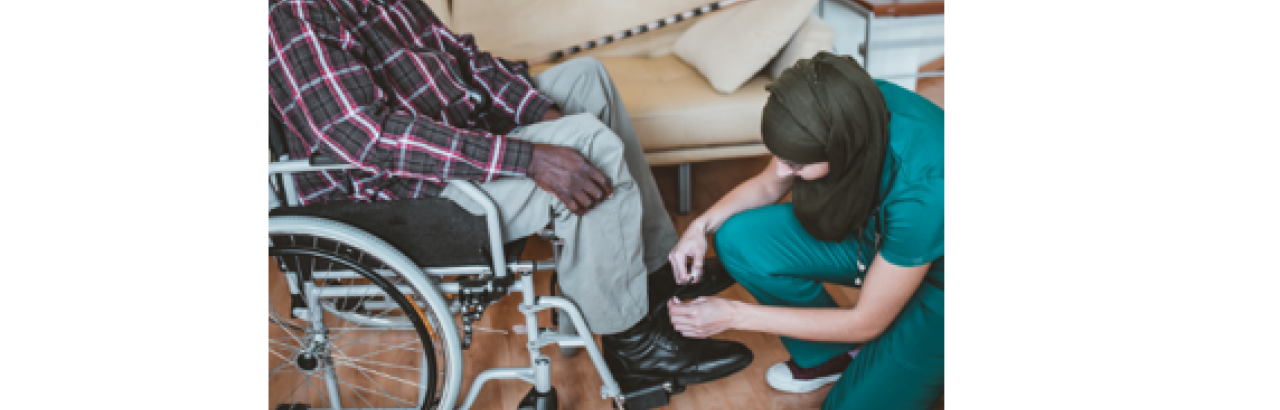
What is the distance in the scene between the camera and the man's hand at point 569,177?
4.04 ft

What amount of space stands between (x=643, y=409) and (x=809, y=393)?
13.9 inches

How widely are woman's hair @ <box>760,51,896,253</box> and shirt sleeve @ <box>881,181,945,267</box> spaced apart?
64mm

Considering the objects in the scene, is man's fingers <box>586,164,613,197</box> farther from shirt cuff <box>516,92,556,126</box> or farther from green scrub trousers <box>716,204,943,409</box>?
shirt cuff <box>516,92,556,126</box>

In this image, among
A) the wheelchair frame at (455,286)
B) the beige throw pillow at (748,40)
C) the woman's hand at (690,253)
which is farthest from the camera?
the beige throw pillow at (748,40)

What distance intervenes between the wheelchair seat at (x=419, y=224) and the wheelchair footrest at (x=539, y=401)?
29 cm

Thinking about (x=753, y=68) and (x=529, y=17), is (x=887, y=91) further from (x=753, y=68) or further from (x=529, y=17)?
(x=529, y=17)

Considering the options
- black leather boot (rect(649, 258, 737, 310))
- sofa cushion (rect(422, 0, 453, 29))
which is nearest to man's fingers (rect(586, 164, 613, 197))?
black leather boot (rect(649, 258, 737, 310))

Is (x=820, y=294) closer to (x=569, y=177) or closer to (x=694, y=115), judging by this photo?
(x=569, y=177)

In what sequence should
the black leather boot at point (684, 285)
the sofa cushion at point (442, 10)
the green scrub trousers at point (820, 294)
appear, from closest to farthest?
the green scrub trousers at point (820, 294), the black leather boot at point (684, 285), the sofa cushion at point (442, 10)

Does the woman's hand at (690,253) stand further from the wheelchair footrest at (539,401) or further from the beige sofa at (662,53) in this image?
the beige sofa at (662,53)

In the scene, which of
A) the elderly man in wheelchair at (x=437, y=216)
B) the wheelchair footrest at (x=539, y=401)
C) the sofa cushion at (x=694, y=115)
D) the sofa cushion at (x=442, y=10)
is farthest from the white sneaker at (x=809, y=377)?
the sofa cushion at (x=442, y=10)
